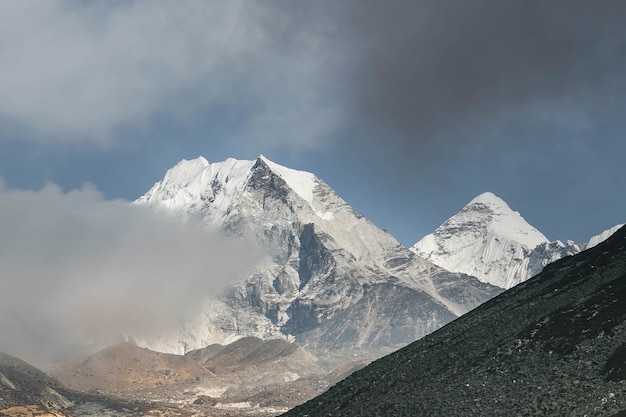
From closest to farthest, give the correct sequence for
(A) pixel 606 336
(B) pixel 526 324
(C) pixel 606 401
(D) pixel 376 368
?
(C) pixel 606 401 < (A) pixel 606 336 < (B) pixel 526 324 < (D) pixel 376 368

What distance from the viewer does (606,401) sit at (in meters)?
97.4

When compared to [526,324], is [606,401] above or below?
below

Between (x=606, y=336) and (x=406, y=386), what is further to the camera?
(x=406, y=386)

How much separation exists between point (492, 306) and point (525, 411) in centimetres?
9547

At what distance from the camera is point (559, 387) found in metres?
109

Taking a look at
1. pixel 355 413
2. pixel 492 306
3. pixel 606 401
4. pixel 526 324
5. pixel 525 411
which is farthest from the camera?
pixel 492 306

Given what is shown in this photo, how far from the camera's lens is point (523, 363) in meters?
126

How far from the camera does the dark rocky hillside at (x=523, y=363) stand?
353 ft

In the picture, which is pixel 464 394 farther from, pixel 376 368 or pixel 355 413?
pixel 376 368

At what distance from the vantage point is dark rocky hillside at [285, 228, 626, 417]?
353 feet

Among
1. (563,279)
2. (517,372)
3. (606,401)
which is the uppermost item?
(563,279)

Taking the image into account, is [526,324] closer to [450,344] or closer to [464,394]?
[450,344]

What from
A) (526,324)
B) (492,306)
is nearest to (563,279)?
(492,306)

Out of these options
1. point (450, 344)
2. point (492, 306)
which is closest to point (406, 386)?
point (450, 344)
